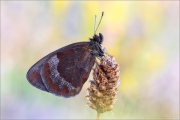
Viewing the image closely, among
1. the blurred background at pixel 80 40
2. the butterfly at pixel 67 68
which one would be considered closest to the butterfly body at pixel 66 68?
the butterfly at pixel 67 68

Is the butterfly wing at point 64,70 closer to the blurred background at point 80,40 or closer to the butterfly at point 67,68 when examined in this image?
the butterfly at point 67,68

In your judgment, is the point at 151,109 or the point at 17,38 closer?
the point at 151,109

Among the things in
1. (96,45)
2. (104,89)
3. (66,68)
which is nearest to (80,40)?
(66,68)

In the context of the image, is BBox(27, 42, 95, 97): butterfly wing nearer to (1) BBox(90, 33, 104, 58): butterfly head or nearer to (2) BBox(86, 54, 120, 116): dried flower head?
(1) BBox(90, 33, 104, 58): butterfly head

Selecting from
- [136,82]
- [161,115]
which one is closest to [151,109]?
[161,115]

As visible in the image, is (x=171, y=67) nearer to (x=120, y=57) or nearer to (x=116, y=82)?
(x=120, y=57)

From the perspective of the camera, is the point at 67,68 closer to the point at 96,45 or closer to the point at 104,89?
the point at 96,45

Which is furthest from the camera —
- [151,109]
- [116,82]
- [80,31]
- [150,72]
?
[80,31]
